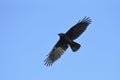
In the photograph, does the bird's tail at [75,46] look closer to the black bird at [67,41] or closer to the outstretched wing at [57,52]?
the black bird at [67,41]

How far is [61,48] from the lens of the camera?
12.7m

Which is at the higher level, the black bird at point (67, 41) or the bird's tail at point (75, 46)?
the black bird at point (67, 41)

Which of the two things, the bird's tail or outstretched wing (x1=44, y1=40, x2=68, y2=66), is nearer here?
the bird's tail

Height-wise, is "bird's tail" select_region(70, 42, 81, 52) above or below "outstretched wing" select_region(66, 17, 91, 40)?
below

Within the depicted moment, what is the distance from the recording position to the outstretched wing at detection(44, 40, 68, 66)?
41.3ft

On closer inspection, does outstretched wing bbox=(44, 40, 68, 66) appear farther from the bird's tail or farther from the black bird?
the bird's tail

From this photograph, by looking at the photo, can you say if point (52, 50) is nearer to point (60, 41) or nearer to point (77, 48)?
point (60, 41)

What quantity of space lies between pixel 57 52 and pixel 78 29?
5.84 feet

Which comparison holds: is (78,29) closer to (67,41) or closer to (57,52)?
(67,41)


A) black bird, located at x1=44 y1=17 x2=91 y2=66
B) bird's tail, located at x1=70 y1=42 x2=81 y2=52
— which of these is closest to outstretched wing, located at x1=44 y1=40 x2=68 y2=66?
black bird, located at x1=44 y1=17 x2=91 y2=66

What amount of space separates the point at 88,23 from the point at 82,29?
1.74 feet

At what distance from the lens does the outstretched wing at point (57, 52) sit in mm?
12574

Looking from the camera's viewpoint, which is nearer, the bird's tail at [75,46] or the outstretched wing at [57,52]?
the bird's tail at [75,46]

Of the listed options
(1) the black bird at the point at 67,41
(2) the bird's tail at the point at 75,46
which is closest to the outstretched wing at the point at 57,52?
(1) the black bird at the point at 67,41
